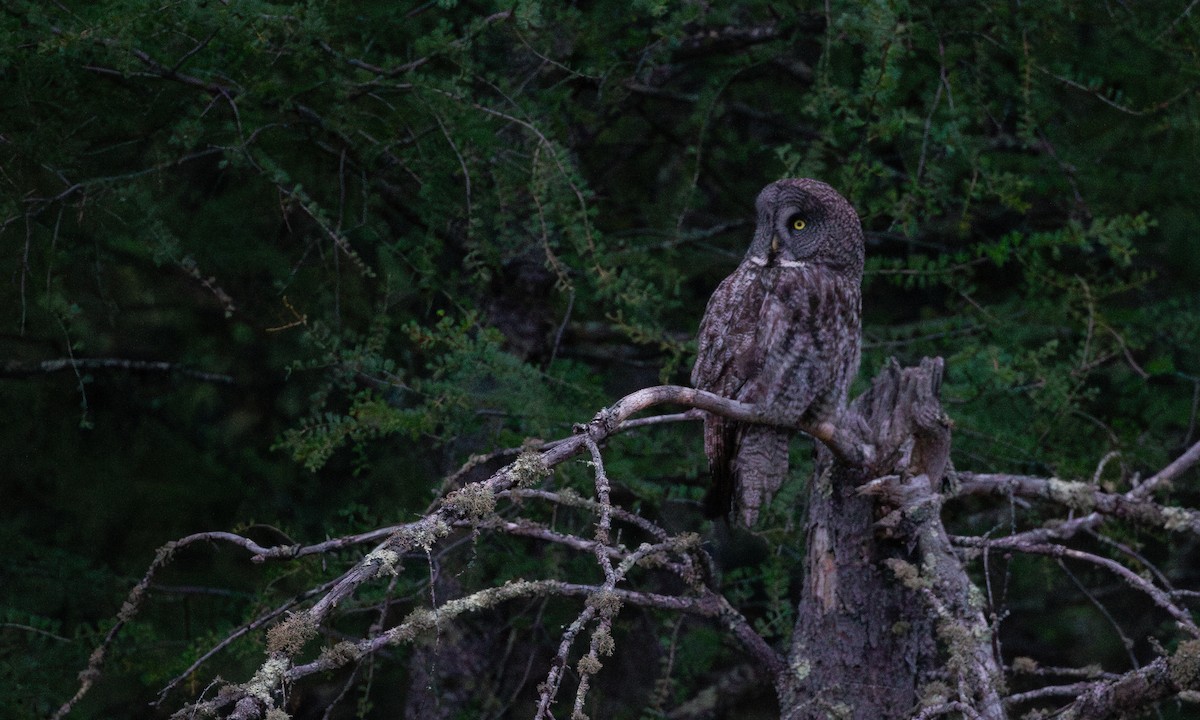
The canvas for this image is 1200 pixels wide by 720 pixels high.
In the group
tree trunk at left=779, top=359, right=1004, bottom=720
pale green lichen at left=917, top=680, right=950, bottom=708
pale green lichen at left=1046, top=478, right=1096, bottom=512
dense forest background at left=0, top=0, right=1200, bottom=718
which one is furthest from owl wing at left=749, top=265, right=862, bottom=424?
pale green lichen at left=917, top=680, right=950, bottom=708

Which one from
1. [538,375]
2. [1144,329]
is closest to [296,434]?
[538,375]

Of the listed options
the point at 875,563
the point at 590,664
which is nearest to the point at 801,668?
the point at 875,563

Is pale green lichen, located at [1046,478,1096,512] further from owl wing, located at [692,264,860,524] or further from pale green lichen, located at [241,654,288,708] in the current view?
pale green lichen, located at [241,654,288,708]

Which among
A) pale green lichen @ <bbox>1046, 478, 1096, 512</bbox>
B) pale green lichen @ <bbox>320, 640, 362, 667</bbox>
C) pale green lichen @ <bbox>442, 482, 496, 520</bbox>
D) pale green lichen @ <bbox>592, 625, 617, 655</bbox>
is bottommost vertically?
pale green lichen @ <bbox>320, 640, 362, 667</bbox>

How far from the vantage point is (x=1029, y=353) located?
3.86 m

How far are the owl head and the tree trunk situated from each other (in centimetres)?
73

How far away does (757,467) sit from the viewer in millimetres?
3814

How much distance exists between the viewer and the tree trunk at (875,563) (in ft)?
10.0

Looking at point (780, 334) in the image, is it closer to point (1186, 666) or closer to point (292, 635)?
point (1186, 666)

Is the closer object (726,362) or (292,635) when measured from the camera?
(292,635)

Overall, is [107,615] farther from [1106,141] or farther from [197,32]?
[1106,141]

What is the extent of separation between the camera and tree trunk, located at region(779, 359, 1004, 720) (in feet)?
10.0

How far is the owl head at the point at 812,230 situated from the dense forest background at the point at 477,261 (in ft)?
0.55

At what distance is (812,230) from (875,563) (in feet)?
3.75
